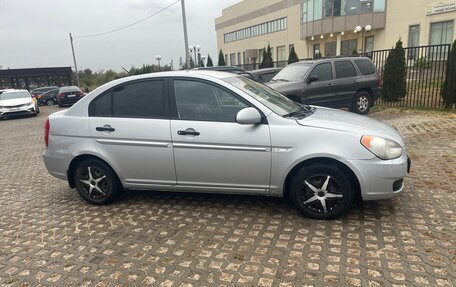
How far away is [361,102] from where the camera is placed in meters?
10.9

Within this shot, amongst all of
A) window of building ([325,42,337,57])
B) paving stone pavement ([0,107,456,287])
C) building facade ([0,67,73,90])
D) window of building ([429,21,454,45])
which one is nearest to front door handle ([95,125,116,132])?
paving stone pavement ([0,107,456,287])

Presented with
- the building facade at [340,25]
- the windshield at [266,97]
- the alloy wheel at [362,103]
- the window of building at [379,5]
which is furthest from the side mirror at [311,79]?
the window of building at [379,5]

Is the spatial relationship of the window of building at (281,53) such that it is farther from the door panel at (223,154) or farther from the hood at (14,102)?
the door panel at (223,154)

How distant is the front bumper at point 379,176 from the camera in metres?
3.59

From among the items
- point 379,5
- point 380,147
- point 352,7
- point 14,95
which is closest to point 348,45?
point 352,7

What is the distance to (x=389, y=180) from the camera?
362cm

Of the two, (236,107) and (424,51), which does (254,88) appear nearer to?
(236,107)

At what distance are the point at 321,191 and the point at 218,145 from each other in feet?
3.98

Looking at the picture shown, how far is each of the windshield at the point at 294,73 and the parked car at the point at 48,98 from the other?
862 inches

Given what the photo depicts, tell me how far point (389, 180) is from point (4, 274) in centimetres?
381

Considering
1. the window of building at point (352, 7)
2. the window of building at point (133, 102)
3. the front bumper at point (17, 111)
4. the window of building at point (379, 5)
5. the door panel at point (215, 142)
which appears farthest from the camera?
the window of building at point (352, 7)

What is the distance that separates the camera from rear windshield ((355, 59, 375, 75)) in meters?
10.6

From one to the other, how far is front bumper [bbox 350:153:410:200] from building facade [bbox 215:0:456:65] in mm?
23879

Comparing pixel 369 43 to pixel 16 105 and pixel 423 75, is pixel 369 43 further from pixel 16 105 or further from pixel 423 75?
pixel 16 105
